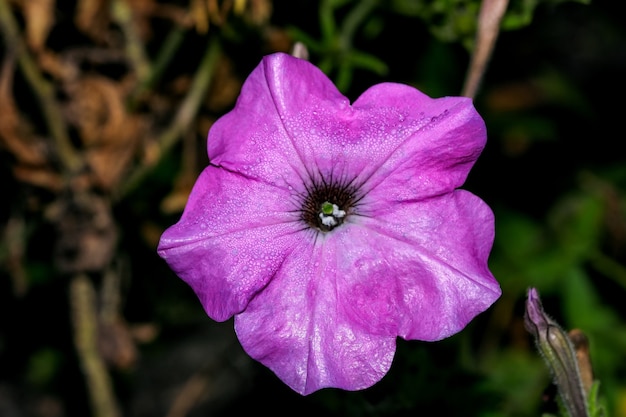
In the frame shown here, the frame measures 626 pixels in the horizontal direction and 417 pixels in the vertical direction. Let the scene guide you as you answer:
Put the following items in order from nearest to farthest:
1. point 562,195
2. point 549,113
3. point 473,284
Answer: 1. point 473,284
2. point 562,195
3. point 549,113

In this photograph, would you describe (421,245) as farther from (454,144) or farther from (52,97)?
(52,97)

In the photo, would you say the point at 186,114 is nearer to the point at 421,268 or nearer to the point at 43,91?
the point at 43,91

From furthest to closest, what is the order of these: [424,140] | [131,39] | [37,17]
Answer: [131,39]
[37,17]
[424,140]

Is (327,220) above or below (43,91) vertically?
above

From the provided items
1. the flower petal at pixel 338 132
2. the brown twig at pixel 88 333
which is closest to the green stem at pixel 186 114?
the brown twig at pixel 88 333

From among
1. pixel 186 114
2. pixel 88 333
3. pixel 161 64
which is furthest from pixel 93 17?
pixel 88 333

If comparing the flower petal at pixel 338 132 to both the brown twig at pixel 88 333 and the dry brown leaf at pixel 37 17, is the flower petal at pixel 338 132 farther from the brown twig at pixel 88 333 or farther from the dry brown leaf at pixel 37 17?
the brown twig at pixel 88 333

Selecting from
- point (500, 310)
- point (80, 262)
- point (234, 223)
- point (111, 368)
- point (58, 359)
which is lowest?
point (58, 359)

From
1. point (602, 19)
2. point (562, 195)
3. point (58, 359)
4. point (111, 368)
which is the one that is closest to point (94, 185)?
point (111, 368)
